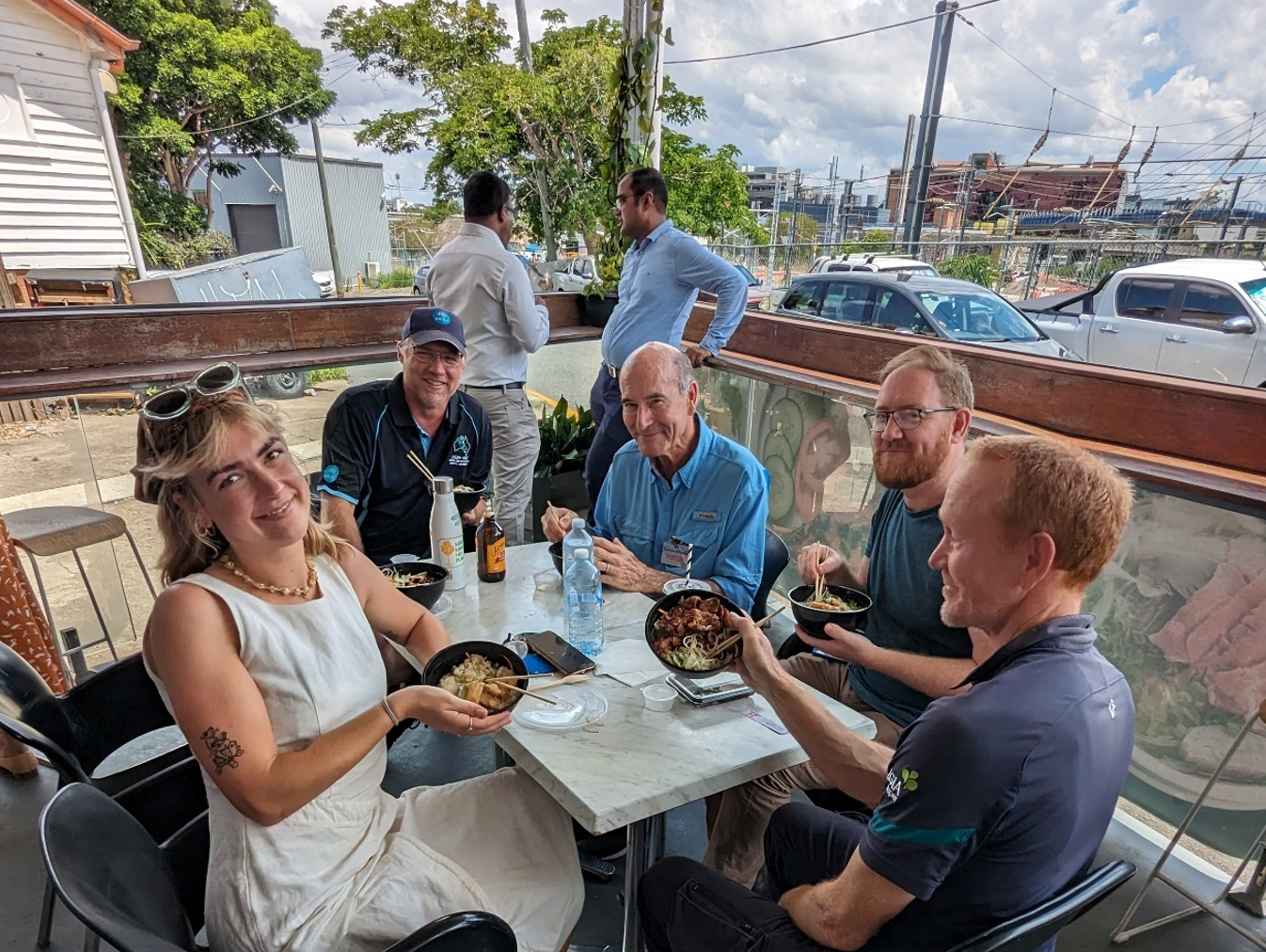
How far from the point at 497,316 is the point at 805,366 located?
1.59 m

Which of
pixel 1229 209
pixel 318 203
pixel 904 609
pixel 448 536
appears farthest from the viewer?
pixel 318 203

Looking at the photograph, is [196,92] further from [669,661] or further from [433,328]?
[669,661]

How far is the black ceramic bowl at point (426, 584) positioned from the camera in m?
1.61

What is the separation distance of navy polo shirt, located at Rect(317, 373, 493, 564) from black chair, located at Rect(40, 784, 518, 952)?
125 cm

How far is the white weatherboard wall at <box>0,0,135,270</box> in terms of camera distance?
24.6 ft

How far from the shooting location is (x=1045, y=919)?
908 millimetres

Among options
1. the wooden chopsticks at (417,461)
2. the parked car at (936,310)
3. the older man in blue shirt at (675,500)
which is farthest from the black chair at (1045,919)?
the parked car at (936,310)

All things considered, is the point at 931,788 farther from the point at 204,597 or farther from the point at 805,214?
the point at 805,214

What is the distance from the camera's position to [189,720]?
105 centimetres

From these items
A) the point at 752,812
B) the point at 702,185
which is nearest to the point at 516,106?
the point at 702,185

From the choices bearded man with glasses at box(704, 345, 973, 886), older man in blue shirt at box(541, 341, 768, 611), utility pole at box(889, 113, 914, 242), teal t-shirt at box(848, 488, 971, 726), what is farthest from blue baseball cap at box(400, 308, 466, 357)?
utility pole at box(889, 113, 914, 242)

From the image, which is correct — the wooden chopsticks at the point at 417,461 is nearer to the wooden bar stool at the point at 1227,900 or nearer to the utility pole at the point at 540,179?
the wooden bar stool at the point at 1227,900

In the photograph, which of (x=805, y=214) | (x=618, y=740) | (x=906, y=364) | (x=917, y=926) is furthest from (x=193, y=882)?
(x=805, y=214)

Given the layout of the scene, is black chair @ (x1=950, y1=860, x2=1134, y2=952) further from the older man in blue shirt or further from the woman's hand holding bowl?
the older man in blue shirt
